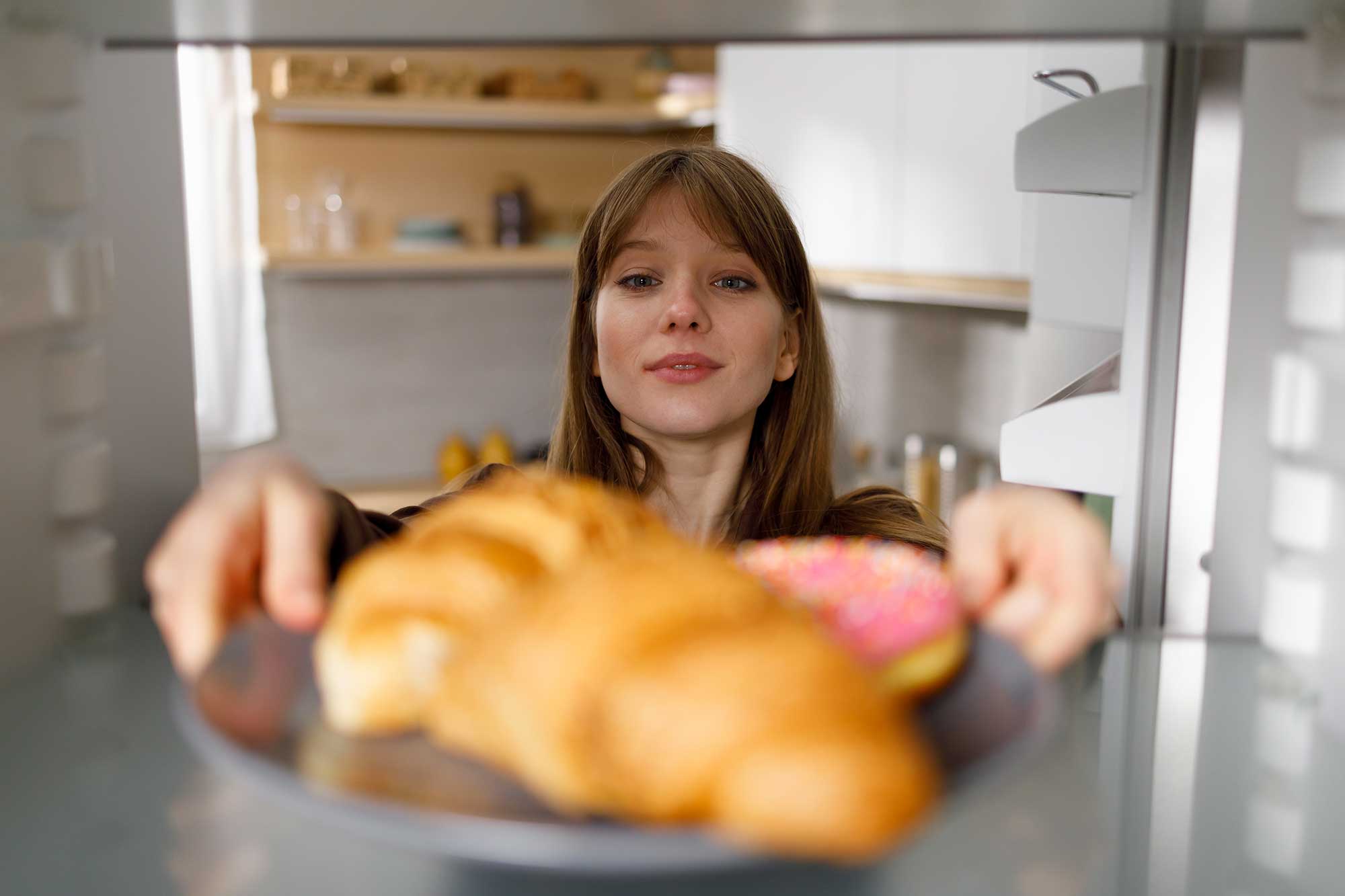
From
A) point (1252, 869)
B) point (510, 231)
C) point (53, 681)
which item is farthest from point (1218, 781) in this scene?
point (510, 231)

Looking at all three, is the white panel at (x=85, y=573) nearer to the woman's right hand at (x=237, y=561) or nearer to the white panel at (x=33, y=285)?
the white panel at (x=33, y=285)

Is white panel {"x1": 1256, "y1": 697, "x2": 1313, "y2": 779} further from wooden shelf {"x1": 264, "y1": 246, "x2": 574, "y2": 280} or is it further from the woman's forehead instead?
wooden shelf {"x1": 264, "y1": 246, "x2": 574, "y2": 280}

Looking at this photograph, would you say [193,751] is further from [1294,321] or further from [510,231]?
[510,231]

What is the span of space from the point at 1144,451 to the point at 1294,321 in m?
0.13

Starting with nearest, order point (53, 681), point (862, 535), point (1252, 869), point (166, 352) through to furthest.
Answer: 1. point (1252, 869)
2. point (53, 681)
3. point (166, 352)
4. point (862, 535)

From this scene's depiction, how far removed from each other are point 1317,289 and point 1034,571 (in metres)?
0.25

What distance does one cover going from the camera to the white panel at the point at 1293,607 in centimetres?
51

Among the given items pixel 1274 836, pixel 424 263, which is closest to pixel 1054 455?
pixel 1274 836

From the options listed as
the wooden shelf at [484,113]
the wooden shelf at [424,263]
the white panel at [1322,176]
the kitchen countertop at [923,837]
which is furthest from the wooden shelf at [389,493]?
the white panel at [1322,176]

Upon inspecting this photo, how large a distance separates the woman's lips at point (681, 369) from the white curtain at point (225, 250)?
1.77m

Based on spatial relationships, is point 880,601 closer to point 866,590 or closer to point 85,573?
point 866,590

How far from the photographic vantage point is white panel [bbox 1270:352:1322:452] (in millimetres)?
500

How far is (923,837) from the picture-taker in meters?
0.40

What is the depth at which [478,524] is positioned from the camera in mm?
297
